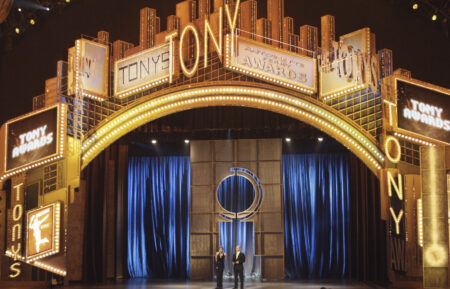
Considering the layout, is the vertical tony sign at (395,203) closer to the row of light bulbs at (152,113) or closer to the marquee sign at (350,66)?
the row of light bulbs at (152,113)

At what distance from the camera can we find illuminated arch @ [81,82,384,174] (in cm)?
1611

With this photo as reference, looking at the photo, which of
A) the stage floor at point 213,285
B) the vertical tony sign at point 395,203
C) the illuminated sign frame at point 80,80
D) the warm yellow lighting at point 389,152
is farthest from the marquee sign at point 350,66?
the stage floor at point 213,285

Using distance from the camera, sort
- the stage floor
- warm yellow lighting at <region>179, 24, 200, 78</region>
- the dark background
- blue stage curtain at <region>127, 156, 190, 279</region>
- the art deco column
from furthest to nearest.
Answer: blue stage curtain at <region>127, 156, 190, 279</region> < the dark background < the stage floor < warm yellow lighting at <region>179, 24, 200, 78</region> < the art deco column

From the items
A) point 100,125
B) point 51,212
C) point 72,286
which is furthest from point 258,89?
point 72,286

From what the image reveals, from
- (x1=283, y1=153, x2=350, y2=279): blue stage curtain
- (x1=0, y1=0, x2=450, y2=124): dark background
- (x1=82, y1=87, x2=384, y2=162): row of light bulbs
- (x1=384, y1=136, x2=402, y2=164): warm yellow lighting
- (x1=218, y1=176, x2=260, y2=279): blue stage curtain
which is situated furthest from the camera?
(x1=218, y1=176, x2=260, y2=279): blue stage curtain

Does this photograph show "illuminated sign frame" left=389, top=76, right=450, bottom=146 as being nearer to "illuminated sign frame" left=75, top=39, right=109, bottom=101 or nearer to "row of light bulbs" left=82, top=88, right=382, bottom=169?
"row of light bulbs" left=82, top=88, right=382, bottom=169

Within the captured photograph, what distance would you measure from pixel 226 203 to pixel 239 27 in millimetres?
7460

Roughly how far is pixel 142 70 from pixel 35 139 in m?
2.99

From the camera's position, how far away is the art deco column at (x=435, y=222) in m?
14.9

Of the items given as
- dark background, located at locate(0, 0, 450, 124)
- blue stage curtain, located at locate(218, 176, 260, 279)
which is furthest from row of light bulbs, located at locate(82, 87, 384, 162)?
blue stage curtain, located at locate(218, 176, 260, 279)

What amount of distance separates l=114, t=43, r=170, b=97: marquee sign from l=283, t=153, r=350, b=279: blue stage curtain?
7.44 meters

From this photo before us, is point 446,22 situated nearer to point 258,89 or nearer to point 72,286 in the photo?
point 258,89

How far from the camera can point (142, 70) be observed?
16844 millimetres

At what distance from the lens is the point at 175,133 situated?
21844 mm
